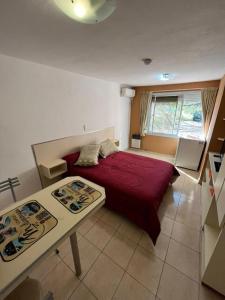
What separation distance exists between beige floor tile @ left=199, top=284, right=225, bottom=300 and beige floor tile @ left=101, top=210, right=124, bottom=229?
40.1 inches

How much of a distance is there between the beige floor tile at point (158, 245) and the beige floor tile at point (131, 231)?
2.5 inches

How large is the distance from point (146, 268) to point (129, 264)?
0.18 metres

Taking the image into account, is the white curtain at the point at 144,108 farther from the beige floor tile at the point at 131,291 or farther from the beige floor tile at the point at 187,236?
the beige floor tile at the point at 131,291

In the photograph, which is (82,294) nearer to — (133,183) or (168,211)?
(133,183)

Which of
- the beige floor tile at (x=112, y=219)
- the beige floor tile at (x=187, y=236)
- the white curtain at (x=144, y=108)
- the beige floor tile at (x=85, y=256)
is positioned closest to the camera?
the beige floor tile at (x=85, y=256)

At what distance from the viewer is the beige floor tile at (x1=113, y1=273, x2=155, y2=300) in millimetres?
1154

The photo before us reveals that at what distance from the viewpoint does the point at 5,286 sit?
0.61m

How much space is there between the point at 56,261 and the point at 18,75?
2.32 metres

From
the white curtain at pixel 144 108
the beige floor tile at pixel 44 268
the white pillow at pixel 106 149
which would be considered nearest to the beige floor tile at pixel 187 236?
the beige floor tile at pixel 44 268

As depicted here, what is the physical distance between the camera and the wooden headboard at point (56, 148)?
216 cm

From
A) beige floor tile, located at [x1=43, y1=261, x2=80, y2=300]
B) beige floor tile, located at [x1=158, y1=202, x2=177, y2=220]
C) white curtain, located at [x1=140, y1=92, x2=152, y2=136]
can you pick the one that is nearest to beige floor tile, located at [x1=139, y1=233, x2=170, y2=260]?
beige floor tile, located at [x1=158, y1=202, x2=177, y2=220]

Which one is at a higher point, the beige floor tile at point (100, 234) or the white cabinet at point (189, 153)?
the white cabinet at point (189, 153)

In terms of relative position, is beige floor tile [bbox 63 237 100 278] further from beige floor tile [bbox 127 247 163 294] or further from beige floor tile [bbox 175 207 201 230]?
beige floor tile [bbox 175 207 201 230]

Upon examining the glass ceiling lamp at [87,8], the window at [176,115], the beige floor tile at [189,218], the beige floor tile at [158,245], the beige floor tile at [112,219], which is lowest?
the beige floor tile at [158,245]
